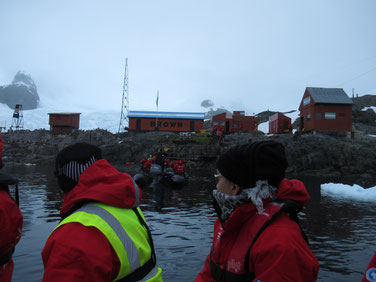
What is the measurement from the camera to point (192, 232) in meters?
9.10

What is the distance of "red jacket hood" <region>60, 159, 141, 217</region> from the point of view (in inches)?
86.7

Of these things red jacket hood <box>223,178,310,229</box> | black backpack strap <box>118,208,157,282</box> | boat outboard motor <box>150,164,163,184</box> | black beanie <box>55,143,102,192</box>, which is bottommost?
boat outboard motor <box>150,164,163,184</box>

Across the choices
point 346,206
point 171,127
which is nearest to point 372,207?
point 346,206

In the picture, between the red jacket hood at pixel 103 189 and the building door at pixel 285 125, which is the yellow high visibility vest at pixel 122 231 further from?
the building door at pixel 285 125

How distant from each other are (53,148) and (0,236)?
4768cm

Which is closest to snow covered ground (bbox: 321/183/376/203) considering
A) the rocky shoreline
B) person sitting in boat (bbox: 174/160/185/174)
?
person sitting in boat (bbox: 174/160/185/174)

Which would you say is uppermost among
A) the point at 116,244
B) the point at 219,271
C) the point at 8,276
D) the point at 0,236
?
the point at 116,244

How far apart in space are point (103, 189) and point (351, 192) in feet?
61.3

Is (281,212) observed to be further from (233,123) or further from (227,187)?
(233,123)

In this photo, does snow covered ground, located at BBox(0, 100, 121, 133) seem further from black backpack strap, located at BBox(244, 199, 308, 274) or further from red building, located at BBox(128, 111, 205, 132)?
black backpack strap, located at BBox(244, 199, 308, 274)

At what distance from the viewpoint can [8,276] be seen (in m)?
3.02

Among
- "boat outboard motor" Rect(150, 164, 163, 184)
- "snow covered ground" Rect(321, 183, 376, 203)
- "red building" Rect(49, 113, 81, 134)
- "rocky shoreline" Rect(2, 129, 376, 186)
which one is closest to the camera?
"snow covered ground" Rect(321, 183, 376, 203)

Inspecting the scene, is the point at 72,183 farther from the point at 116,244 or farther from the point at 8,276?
the point at 8,276

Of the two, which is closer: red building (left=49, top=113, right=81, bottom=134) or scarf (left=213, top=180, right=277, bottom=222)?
scarf (left=213, top=180, right=277, bottom=222)
